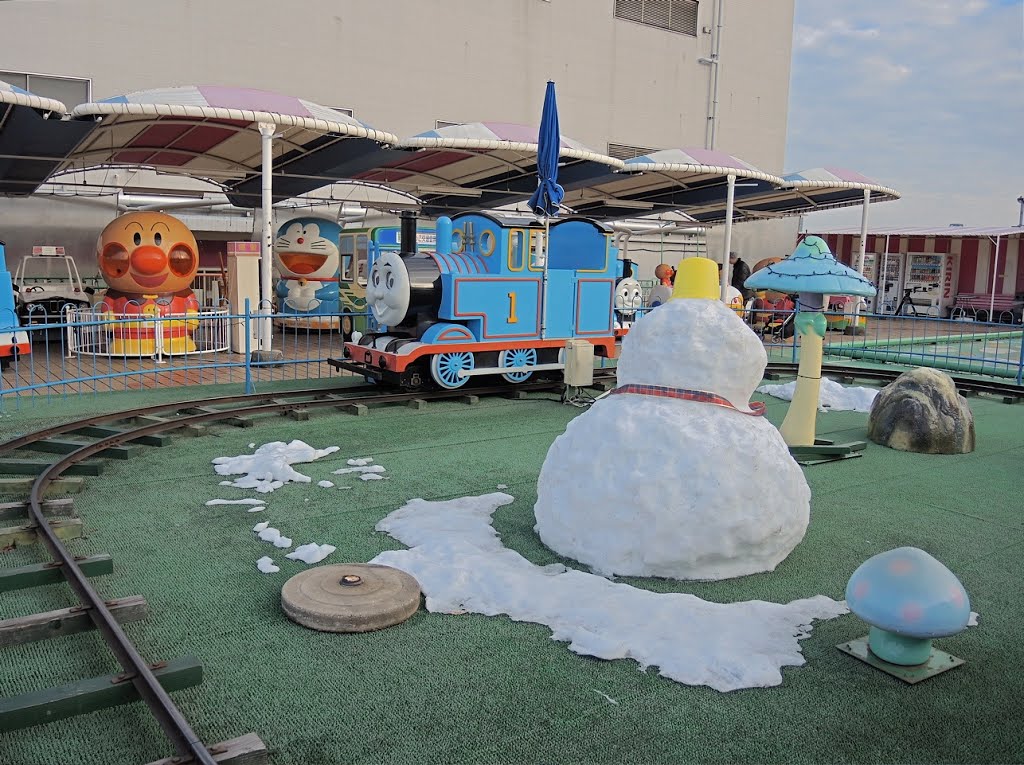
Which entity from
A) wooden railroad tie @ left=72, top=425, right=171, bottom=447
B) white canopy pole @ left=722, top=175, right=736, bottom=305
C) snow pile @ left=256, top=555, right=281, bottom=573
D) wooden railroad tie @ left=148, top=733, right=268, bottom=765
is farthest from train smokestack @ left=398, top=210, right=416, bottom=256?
white canopy pole @ left=722, top=175, right=736, bottom=305

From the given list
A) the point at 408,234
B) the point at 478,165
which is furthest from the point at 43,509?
the point at 478,165

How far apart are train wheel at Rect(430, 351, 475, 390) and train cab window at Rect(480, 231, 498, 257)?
4.07 ft

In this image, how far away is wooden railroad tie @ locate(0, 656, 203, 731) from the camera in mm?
2906

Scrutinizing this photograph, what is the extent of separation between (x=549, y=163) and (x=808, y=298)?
3.66m

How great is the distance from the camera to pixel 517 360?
10.2m

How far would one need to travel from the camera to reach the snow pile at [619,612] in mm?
3537

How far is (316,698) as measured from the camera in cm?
321

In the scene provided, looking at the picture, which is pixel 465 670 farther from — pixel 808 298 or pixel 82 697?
pixel 808 298

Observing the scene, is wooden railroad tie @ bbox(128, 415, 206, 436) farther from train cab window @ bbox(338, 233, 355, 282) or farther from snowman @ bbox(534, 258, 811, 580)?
train cab window @ bbox(338, 233, 355, 282)

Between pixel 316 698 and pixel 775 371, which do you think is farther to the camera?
pixel 775 371

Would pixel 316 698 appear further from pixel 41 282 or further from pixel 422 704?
pixel 41 282

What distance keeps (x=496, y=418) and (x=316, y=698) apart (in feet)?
19.2

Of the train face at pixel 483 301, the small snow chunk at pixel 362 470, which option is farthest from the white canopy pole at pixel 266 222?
the small snow chunk at pixel 362 470

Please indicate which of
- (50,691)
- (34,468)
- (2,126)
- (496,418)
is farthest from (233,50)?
(50,691)
